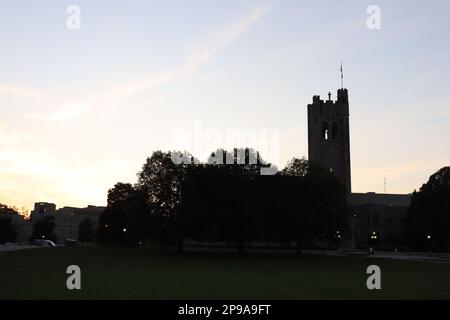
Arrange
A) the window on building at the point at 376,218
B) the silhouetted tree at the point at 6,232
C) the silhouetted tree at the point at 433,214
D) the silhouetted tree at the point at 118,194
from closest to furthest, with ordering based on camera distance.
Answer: the silhouetted tree at the point at 433,214 < the silhouetted tree at the point at 118,194 < the window on building at the point at 376,218 < the silhouetted tree at the point at 6,232

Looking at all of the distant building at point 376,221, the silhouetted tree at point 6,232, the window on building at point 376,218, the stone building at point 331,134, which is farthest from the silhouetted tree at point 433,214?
the silhouetted tree at point 6,232

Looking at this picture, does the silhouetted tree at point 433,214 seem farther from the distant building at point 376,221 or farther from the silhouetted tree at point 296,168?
the silhouetted tree at point 296,168

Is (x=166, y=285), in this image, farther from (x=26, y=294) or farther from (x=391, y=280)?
(x=391, y=280)

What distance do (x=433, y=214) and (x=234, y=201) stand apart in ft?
154

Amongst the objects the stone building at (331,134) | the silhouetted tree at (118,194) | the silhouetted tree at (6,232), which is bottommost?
the silhouetted tree at (6,232)

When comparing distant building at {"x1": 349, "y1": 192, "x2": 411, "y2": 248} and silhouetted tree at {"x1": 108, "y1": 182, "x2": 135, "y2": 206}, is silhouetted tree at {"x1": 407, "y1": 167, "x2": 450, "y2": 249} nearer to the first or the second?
distant building at {"x1": 349, "y1": 192, "x2": 411, "y2": 248}

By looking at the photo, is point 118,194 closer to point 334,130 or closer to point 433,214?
point 334,130

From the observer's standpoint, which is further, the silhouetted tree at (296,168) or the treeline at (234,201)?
the silhouetted tree at (296,168)

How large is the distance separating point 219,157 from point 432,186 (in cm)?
5150

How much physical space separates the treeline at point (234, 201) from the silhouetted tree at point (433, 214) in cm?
2626

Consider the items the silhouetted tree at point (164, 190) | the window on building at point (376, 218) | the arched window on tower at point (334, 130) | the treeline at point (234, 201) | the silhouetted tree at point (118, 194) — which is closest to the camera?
the treeline at point (234, 201)

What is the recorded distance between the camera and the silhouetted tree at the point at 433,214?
96.2m

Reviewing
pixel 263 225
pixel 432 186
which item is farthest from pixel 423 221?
pixel 263 225
